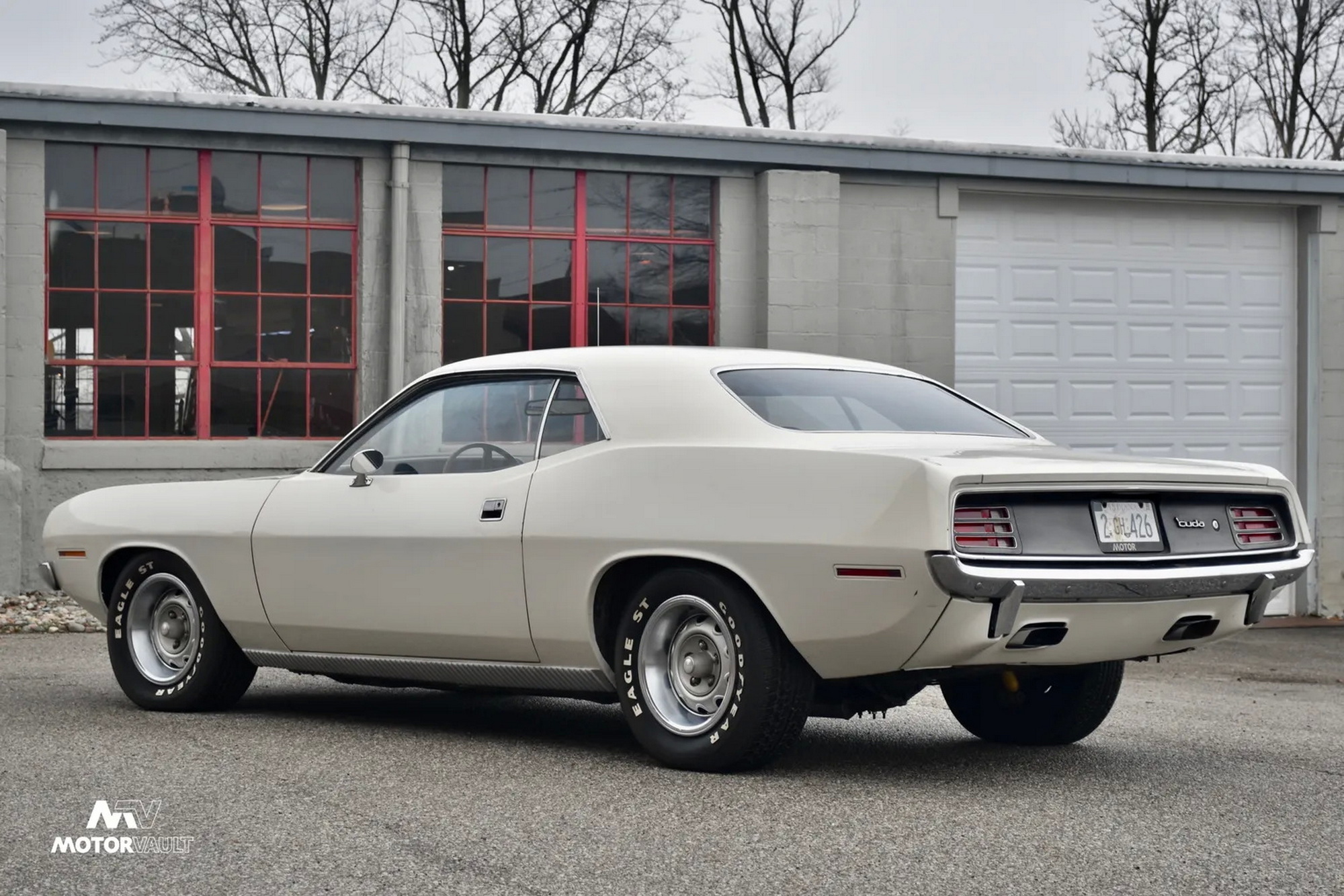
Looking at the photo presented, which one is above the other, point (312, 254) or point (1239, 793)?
point (312, 254)

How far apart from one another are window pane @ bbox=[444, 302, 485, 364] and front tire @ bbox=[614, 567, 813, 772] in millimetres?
8092

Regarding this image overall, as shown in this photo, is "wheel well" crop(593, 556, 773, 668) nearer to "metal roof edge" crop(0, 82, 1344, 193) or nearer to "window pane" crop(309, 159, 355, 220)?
"metal roof edge" crop(0, 82, 1344, 193)

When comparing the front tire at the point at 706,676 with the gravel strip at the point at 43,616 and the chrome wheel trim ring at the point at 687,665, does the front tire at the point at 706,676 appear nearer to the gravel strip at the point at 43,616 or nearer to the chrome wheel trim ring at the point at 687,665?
the chrome wheel trim ring at the point at 687,665

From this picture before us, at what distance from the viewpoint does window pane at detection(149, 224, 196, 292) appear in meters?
12.8

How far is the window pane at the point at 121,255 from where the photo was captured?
12727 mm

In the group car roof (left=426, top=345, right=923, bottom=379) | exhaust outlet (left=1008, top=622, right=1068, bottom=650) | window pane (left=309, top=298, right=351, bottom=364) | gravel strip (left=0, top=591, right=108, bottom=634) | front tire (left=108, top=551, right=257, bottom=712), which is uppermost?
window pane (left=309, top=298, right=351, bottom=364)

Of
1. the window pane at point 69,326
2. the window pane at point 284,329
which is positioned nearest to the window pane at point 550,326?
the window pane at point 284,329

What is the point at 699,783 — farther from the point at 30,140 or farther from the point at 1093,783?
the point at 30,140

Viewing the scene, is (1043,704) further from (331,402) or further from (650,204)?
(650,204)

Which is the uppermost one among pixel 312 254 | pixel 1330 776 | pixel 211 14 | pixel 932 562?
pixel 211 14

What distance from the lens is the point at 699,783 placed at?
507 centimetres

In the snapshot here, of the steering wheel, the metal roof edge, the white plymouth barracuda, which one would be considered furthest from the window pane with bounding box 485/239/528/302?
A: the steering wheel

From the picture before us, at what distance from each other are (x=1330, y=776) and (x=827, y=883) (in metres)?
2.46

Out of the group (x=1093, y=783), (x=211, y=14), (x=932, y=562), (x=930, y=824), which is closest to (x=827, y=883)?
(x=930, y=824)
